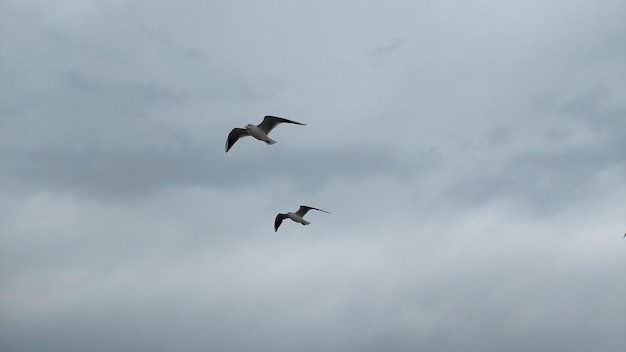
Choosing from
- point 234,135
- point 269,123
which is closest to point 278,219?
point 234,135

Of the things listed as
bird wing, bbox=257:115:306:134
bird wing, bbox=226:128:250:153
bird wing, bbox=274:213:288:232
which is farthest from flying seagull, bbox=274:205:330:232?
bird wing, bbox=257:115:306:134

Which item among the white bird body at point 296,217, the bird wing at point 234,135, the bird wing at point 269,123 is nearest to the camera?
the bird wing at point 269,123

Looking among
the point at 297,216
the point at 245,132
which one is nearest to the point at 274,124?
the point at 245,132

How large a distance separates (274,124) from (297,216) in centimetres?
2060

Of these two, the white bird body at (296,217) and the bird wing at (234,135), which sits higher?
the bird wing at (234,135)

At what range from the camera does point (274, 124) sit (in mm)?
79062

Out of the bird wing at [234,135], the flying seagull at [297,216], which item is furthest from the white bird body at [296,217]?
the bird wing at [234,135]

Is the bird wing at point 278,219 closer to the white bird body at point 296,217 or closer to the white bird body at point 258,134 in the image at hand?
the white bird body at point 296,217

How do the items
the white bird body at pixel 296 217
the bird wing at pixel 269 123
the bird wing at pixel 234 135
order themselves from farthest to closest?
the white bird body at pixel 296 217 → the bird wing at pixel 234 135 → the bird wing at pixel 269 123

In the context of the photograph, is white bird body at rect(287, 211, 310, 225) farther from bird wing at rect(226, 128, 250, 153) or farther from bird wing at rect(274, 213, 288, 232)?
bird wing at rect(226, 128, 250, 153)

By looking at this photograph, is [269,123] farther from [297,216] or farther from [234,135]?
[297,216]

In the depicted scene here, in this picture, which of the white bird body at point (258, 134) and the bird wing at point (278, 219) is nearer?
the white bird body at point (258, 134)

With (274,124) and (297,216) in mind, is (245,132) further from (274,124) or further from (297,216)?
(297,216)

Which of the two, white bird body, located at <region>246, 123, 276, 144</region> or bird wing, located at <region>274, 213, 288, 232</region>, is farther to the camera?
bird wing, located at <region>274, 213, 288, 232</region>
